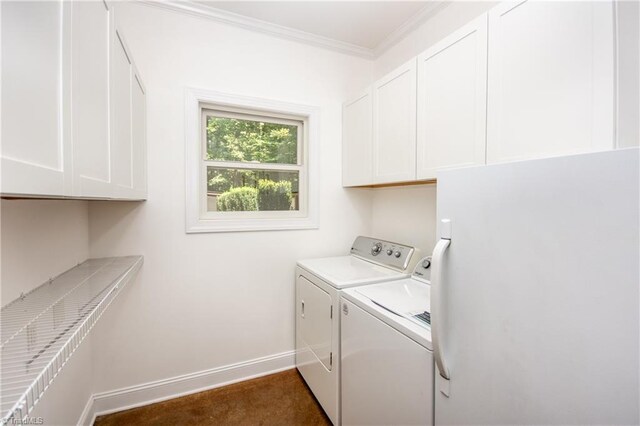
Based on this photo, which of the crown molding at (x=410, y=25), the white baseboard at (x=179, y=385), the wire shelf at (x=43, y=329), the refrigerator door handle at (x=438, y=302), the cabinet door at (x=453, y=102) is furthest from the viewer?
the crown molding at (x=410, y=25)

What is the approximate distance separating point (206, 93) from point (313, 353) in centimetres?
203

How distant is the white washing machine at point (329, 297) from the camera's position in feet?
5.26

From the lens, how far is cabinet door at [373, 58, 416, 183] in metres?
1.62

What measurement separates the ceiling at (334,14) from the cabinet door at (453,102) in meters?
0.73

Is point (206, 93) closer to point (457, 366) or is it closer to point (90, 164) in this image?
point (90, 164)

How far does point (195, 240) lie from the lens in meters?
1.96

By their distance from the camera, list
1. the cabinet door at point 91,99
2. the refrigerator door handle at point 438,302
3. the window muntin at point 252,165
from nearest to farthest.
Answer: the cabinet door at point 91,99
the refrigerator door handle at point 438,302
the window muntin at point 252,165

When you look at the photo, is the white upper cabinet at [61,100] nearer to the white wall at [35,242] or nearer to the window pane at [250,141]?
the white wall at [35,242]

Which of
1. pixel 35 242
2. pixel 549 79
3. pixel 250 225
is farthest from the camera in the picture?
pixel 250 225

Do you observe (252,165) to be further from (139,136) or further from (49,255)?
(49,255)

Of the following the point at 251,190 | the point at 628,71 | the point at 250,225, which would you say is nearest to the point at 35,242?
the point at 250,225

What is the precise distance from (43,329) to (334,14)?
2374mm

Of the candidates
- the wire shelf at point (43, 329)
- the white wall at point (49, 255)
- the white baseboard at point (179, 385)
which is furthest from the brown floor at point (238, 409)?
the wire shelf at point (43, 329)

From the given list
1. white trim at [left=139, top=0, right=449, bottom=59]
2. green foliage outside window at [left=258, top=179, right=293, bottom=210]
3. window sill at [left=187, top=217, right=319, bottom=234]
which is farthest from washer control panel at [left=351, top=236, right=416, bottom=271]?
white trim at [left=139, top=0, right=449, bottom=59]
